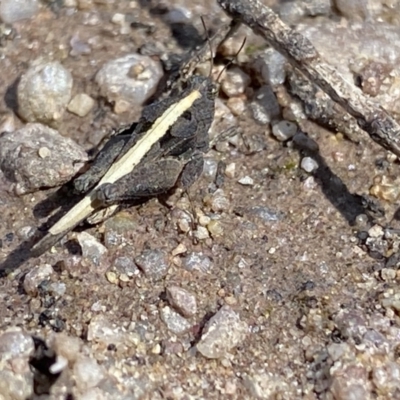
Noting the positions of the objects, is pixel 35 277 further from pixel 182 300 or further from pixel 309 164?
pixel 309 164

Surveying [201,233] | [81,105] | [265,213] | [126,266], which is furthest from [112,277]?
[81,105]

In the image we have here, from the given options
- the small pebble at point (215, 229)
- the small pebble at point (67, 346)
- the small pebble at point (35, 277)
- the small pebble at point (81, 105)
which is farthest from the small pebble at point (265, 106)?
the small pebble at point (67, 346)

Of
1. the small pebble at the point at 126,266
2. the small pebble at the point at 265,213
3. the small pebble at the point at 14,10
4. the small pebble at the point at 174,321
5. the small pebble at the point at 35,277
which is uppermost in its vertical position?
the small pebble at the point at 14,10

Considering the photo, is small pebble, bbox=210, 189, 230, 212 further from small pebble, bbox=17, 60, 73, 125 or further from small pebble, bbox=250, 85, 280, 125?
small pebble, bbox=17, 60, 73, 125

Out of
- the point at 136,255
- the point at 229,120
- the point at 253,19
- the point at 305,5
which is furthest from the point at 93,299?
the point at 305,5

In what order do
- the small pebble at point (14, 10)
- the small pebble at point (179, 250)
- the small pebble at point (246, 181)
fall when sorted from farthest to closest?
the small pebble at point (14, 10) → the small pebble at point (246, 181) → the small pebble at point (179, 250)

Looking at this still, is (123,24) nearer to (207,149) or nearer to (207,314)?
(207,149)

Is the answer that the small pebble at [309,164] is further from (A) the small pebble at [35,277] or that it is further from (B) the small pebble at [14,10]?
(B) the small pebble at [14,10]
